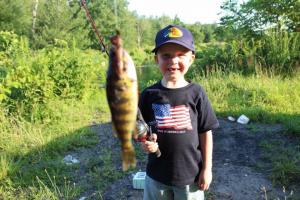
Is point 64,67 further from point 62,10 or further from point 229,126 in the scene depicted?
point 62,10

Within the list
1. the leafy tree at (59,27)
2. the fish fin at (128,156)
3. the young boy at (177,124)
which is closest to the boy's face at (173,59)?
the young boy at (177,124)

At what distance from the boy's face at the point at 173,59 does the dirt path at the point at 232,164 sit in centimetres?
242

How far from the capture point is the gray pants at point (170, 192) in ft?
8.05

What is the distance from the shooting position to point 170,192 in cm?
252

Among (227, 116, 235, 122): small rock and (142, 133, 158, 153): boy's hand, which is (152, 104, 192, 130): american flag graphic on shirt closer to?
(142, 133, 158, 153): boy's hand

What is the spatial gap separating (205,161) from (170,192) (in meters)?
0.32

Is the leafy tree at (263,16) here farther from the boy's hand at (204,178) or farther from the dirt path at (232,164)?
the boy's hand at (204,178)

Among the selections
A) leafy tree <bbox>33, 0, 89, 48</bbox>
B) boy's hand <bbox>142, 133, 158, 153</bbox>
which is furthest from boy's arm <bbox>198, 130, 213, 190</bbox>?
leafy tree <bbox>33, 0, 89, 48</bbox>

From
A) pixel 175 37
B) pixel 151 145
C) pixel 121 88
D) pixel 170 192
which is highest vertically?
pixel 175 37

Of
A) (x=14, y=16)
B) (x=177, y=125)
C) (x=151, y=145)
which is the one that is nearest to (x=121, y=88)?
(x=151, y=145)

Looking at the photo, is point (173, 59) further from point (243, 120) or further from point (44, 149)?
point (243, 120)

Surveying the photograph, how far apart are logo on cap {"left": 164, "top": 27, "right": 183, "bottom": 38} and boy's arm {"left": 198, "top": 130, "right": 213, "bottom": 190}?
2.27ft

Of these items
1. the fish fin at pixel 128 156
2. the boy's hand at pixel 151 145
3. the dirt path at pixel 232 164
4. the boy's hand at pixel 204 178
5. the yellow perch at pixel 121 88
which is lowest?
the dirt path at pixel 232 164

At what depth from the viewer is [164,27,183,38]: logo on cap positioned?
2242 millimetres
